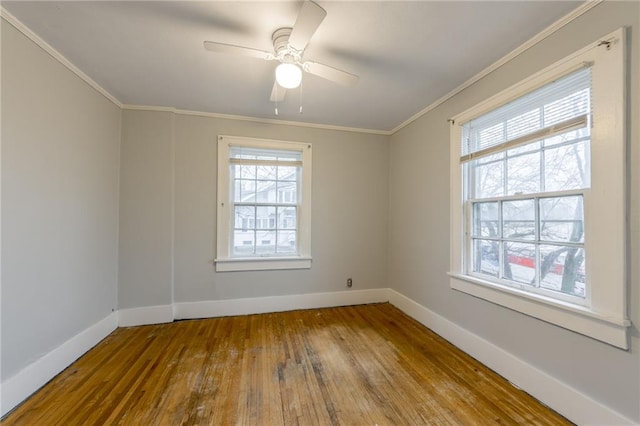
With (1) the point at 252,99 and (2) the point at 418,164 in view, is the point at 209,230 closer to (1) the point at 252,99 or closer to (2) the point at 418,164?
(1) the point at 252,99

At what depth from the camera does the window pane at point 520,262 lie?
1822 mm

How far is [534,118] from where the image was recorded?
5.85ft

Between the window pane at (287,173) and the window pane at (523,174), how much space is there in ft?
7.43

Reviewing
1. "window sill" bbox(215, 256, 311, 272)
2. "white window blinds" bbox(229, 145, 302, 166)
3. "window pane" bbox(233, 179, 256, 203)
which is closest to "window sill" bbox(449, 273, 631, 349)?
"window sill" bbox(215, 256, 311, 272)

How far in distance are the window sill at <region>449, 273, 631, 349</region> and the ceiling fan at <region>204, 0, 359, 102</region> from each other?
194 cm

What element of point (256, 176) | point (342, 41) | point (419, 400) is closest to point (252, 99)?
point (256, 176)

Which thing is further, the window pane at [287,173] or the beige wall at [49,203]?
the window pane at [287,173]

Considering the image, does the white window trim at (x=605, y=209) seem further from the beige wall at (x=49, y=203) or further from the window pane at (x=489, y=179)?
the beige wall at (x=49, y=203)

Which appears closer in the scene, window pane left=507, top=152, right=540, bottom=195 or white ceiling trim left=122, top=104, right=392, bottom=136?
window pane left=507, top=152, right=540, bottom=195

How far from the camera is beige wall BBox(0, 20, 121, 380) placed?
159cm

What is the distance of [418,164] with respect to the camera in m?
3.02

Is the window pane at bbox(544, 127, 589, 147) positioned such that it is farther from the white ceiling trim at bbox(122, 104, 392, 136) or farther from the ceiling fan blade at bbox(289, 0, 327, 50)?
the white ceiling trim at bbox(122, 104, 392, 136)

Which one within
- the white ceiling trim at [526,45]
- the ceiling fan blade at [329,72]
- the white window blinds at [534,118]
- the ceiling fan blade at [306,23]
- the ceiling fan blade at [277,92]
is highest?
the white ceiling trim at [526,45]

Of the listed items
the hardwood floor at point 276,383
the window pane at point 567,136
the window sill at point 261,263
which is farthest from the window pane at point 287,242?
the window pane at point 567,136
